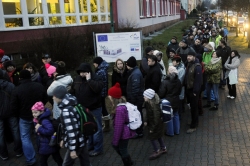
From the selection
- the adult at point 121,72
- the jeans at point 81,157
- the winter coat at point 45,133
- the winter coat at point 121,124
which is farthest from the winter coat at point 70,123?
the adult at point 121,72

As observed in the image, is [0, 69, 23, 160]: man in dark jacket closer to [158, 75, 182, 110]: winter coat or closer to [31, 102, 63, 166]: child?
[31, 102, 63, 166]: child

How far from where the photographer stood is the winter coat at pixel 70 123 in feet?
13.5

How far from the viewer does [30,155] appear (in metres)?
5.69

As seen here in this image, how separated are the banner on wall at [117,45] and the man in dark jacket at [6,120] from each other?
578cm

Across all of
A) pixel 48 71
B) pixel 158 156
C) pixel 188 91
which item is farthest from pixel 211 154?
pixel 48 71

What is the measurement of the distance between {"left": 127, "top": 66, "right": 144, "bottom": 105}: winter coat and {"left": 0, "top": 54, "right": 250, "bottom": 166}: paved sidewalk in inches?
39.2

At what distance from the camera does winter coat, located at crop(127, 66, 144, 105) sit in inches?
249

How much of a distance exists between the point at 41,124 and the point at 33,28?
464 inches

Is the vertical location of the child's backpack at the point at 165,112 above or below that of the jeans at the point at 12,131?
above

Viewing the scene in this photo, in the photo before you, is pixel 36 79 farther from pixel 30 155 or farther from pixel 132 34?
pixel 132 34

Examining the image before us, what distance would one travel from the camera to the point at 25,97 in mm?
5387

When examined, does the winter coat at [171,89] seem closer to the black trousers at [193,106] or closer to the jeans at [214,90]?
the black trousers at [193,106]

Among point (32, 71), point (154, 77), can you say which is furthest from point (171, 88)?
point (32, 71)

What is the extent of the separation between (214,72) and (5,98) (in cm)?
536
